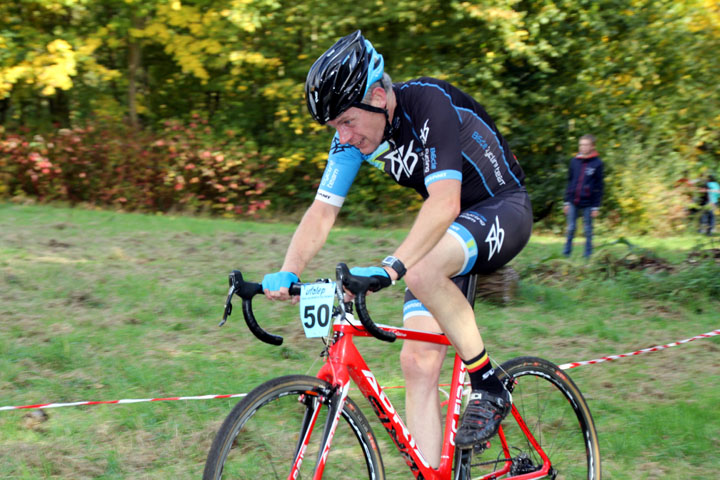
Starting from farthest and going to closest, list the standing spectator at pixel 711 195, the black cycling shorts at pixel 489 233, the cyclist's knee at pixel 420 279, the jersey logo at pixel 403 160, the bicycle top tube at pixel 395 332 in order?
the standing spectator at pixel 711 195, the jersey logo at pixel 403 160, the black cycling shorts at pixel 489 233, the cyclist's knee at pixel 420 279, the bicycle top tube at pixel 395 332

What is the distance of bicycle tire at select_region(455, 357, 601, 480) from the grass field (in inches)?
17.0

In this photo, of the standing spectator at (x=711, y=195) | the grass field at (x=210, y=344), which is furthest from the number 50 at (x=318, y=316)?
the standing spectator at (x=711, y=195)

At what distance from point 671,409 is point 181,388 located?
10.4 feet

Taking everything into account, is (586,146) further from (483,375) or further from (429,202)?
(429,202)

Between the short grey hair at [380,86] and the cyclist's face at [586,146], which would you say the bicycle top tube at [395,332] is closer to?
the short grey hair at [380,86]

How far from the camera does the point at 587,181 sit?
11.9 m

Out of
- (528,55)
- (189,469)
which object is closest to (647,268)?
(189,469)

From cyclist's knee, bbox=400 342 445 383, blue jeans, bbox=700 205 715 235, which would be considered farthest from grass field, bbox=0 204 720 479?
blue jeans, bbox=700 205 715 235

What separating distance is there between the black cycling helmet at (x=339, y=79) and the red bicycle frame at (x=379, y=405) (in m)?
0.82

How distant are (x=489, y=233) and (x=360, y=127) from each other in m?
0.69

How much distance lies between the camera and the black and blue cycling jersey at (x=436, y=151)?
9.77ft

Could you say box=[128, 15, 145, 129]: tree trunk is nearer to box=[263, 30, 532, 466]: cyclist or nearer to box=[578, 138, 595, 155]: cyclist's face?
box=[578, 138, 595, 155]: cyclist's face

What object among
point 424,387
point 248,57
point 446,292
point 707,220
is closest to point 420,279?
point 446,292

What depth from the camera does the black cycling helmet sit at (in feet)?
9.12
